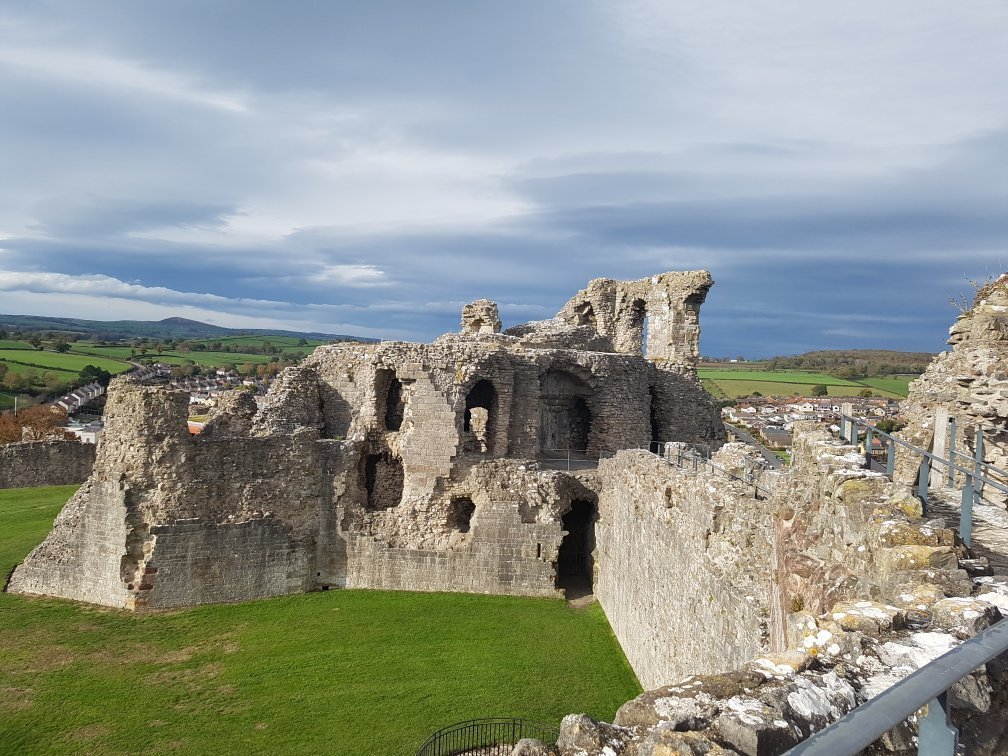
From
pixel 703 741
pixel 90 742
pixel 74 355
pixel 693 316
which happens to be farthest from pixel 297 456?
pixel 74 355

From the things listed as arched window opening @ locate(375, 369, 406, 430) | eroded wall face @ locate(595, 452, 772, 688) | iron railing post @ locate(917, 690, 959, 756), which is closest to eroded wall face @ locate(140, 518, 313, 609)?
arched window opening @ locate(375, 369, 406, 430)

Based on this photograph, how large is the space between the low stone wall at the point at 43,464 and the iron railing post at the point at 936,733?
103ft

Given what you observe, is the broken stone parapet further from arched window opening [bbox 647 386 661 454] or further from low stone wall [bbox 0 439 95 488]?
low stone wall [bbox 0 439 95 488]

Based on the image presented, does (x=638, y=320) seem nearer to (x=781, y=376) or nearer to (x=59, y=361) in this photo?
(x=781, y=376)

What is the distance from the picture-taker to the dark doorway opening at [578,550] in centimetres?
2009

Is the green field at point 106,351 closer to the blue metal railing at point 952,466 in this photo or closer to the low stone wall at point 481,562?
the low stone wall at point 481,562

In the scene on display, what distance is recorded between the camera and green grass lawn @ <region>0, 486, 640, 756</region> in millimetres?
11867

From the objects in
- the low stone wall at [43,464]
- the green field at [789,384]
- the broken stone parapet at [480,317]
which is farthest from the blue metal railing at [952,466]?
the green field at [789,384]

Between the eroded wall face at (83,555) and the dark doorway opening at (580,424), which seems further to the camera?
the dark doorway opening at (580,424)

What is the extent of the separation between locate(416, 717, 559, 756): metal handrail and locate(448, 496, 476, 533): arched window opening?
7215 mm

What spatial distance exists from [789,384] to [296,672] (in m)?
72.7

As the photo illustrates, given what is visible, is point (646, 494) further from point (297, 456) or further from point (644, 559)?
point (297, 456)

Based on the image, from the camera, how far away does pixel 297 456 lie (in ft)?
60.8

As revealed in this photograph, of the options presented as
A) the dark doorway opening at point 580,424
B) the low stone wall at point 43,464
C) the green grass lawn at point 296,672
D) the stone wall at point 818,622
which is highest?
the stone wall at point 818,622
